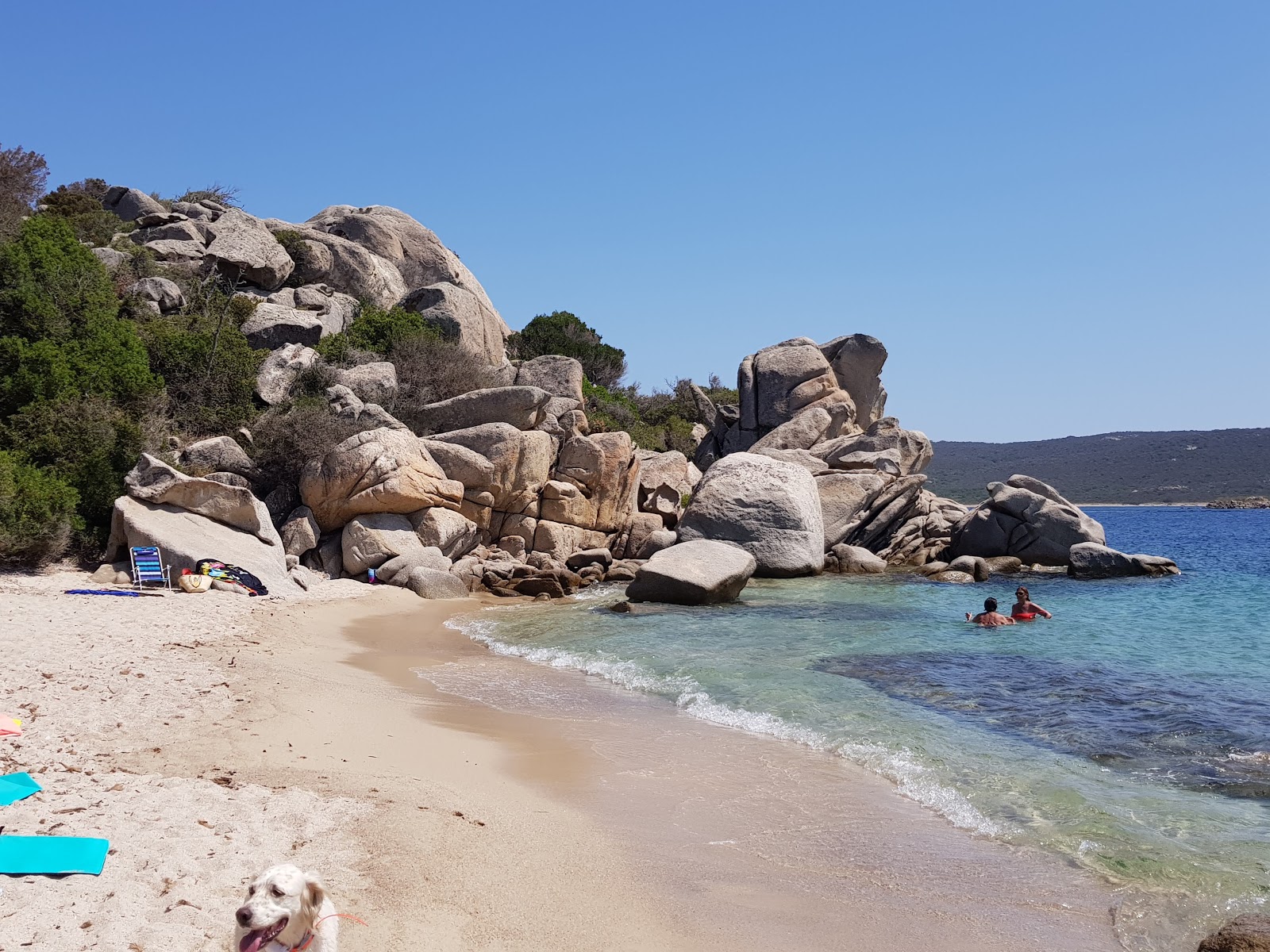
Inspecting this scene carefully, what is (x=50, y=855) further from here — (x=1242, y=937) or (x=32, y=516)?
Answer: (x=32, y=516)

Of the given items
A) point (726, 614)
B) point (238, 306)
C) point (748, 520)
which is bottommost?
point (726, 614)

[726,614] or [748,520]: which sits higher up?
[748,520]

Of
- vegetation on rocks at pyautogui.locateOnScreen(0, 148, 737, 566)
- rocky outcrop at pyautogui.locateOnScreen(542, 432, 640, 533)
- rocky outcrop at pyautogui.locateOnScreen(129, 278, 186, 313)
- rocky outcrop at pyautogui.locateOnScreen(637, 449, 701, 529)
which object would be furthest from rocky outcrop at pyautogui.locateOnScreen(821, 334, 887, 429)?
rocky outcrop at pyautogui.locateOnScreen(129, 278, 186, 313)

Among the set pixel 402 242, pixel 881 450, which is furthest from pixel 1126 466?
pixel 402 242

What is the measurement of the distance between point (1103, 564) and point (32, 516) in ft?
86.5

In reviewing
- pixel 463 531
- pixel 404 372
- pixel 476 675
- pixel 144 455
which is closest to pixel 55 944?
pixel 476 675

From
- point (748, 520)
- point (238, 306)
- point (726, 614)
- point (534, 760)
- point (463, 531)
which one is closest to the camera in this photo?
point (534, 760)

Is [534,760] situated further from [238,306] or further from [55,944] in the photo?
[238,306]

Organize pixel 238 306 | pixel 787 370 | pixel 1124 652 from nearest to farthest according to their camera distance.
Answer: pixel 1124 652 < pixel 238 306 < pixel 787 370

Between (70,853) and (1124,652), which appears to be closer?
(70,853)

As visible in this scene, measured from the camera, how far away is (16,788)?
556 cm

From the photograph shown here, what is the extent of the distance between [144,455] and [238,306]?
12653mm

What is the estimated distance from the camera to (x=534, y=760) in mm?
8141

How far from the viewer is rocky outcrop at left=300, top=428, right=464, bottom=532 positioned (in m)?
21.0
